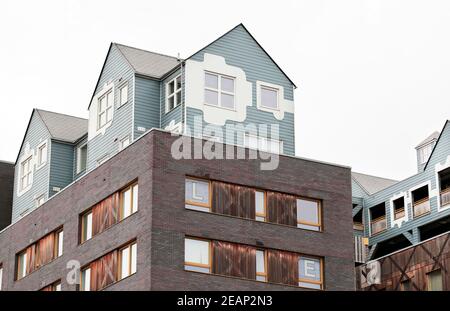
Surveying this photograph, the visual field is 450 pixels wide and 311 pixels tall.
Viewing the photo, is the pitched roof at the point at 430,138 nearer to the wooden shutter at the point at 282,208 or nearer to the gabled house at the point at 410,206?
the gabled house at the point at 410,206

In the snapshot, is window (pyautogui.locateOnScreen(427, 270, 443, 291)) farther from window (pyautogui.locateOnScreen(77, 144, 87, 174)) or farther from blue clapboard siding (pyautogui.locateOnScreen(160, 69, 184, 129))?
window (pyautogui.locateOnScreen(77, 144, 87, 174))

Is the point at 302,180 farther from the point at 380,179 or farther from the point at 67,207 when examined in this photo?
the point at 380,179

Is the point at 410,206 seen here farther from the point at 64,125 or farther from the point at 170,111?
the point at 64,125

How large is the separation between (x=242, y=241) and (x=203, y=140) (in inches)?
203

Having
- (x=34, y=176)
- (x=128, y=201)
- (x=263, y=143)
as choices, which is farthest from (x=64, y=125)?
(x=128, y=201)

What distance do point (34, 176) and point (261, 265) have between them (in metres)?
18.9

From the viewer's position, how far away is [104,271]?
50.3m

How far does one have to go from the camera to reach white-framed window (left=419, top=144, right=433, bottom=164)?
73.9 metres

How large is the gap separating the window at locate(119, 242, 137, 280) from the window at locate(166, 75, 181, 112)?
886 cm

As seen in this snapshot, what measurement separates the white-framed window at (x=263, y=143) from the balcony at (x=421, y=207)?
650 inches
